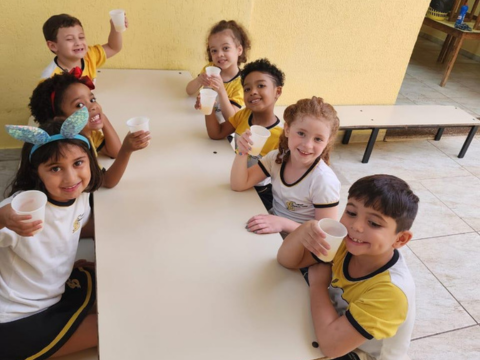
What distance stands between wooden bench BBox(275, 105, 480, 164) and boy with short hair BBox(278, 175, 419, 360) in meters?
2.38

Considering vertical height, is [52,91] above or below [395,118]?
above

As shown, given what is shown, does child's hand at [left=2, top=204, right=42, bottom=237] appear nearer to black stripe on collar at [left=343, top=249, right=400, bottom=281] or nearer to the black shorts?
the black shorts

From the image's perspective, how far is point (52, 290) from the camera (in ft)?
4.42

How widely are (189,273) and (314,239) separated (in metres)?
0.43

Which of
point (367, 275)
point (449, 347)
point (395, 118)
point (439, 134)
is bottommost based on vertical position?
point (449, 347)

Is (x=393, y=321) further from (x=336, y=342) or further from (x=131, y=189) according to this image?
(x=131, y=189)

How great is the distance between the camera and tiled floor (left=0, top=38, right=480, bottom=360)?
2.19 meters

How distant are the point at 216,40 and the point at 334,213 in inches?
57.8

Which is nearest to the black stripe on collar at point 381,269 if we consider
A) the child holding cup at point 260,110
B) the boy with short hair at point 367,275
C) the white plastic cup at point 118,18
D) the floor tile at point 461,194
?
the boy with short hair at point 367,275

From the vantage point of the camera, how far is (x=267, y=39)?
3.40m

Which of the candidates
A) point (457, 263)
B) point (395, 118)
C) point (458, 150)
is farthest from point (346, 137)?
point (457, 263)

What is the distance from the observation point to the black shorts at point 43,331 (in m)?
1.24

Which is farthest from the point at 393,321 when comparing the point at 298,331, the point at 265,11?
the point at 265,11

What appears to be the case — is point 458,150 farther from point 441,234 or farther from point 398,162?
point 441,234
